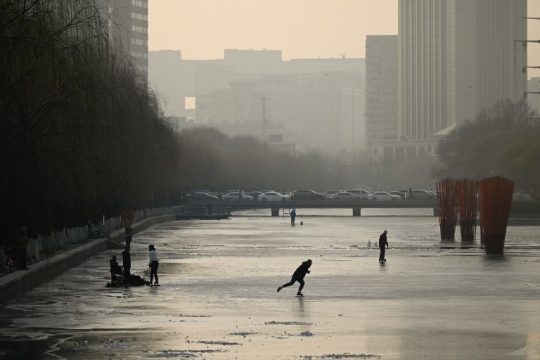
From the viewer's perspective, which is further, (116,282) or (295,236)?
(295,236)

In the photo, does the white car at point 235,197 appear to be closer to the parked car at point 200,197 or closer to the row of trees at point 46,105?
the parked car at point 200,197

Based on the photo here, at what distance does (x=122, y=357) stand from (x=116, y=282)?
17.7 m

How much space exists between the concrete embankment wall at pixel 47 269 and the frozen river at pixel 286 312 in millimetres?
397

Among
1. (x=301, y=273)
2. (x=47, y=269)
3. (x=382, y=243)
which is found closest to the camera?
(x=301, y=273)

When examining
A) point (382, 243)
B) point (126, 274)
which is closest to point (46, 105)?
point (126, 274)

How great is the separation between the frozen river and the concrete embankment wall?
0.40m

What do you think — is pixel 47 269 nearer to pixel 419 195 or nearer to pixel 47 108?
pixel 47 108

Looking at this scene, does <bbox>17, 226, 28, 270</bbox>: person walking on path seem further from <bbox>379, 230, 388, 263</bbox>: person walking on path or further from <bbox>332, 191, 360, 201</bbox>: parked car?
<bbox>332, 191, 360, 201</bbox>: parked car

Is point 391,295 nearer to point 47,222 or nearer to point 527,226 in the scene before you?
point 47,222

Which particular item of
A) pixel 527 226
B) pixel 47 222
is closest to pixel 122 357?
pixel 47 222

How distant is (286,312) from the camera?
35.1 metres

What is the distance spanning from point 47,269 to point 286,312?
13157mm

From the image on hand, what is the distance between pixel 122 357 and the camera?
86.6ft

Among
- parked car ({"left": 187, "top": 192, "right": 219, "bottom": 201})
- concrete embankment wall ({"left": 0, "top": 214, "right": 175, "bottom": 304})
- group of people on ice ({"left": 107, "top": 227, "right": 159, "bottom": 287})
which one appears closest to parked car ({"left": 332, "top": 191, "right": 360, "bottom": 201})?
parked car ({"left": 187, "top": 192, "right": 219, "bottom": 201})
